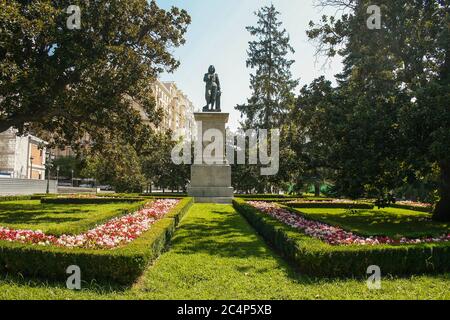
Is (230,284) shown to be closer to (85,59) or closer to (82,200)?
(85,59)

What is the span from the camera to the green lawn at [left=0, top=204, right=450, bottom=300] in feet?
20.4

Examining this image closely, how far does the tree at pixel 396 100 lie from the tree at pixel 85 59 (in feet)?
28.5

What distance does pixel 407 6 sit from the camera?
15383 mm

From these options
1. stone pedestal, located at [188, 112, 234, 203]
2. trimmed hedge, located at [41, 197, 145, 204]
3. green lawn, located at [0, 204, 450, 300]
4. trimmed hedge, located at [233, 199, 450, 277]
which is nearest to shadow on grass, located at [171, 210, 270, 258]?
green lawn, located at [0, 204, 450, 300]

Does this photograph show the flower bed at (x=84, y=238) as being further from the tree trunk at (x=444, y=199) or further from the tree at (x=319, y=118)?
the tree trunk at (x=444, y=199)

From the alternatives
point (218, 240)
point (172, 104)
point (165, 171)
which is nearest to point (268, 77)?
point (165, 171)

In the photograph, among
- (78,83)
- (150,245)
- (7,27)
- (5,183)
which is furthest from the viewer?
(5,183)

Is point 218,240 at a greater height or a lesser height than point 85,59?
lesser

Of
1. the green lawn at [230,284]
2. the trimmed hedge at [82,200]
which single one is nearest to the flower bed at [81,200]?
the trimmed hedge at [82,200]

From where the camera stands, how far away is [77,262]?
6.84 metres

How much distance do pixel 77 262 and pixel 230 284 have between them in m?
2.70
